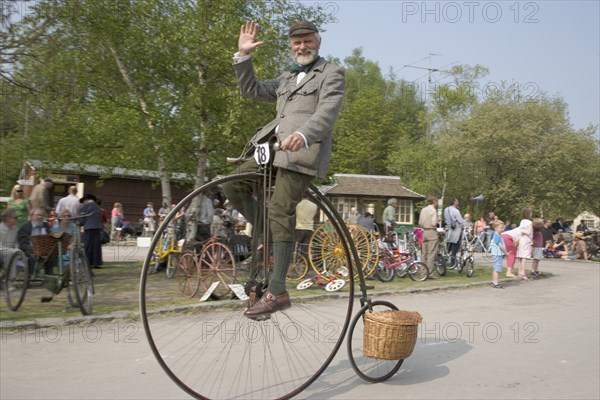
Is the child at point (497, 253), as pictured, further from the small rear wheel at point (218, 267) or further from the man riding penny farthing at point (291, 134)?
the man riding penny farthing at point (291, 134)

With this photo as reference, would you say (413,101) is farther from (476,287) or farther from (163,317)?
(163,317)

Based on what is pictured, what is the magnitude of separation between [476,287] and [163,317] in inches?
400

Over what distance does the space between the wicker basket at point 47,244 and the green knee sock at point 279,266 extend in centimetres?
494

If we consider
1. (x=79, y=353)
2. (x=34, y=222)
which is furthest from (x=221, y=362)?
(x=34, y=222)

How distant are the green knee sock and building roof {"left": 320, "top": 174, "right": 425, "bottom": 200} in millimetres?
32274

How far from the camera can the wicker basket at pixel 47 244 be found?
7836 mm

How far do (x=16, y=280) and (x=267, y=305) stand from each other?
5.51 m

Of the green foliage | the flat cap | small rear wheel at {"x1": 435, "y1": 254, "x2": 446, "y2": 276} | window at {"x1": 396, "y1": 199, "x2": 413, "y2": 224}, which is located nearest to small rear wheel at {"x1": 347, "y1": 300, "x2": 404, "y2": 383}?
the flat cap

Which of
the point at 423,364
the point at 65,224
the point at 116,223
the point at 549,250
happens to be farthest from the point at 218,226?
the point at 549,250

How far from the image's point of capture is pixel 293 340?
602cm

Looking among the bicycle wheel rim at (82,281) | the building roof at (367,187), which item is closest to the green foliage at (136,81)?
the bicycle wheel rim at (82,281)

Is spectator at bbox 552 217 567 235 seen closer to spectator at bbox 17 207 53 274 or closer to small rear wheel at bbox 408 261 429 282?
small rear wheel at bbox 408 261 429 282

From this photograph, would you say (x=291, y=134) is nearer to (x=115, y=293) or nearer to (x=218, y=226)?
(x=218, y=226)

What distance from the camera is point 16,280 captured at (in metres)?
7.96
